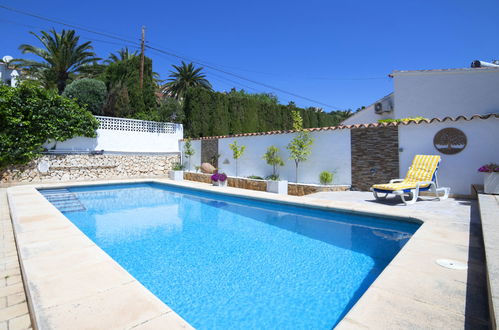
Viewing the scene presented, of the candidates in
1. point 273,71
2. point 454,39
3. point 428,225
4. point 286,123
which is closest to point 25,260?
point 428,225

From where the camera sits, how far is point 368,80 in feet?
83.3

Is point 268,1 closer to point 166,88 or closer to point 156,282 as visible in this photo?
point 156,282

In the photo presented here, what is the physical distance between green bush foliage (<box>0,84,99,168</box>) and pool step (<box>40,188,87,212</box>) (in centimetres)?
251

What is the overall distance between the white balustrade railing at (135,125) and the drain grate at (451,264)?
53.4 feet

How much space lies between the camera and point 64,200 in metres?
10.1

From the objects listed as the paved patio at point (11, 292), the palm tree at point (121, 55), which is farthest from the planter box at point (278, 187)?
the palm tree at point (121, 55)

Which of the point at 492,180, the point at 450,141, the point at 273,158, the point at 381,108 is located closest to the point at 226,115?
the point at 273,158

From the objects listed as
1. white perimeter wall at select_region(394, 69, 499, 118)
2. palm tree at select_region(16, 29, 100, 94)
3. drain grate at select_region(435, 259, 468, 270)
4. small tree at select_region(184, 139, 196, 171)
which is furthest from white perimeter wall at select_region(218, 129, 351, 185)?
palm tree at select_region(16, 29, 100, 94)

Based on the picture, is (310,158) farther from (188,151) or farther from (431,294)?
(188,151)

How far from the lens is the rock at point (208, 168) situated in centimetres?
1473

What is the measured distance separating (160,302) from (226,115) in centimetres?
1710

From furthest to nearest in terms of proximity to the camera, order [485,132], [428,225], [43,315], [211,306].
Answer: [485,132], [428,225], [211,306], [43,315]

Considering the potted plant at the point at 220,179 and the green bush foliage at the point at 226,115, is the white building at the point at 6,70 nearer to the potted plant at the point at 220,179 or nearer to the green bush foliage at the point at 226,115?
the green bush foliage at the point at 226,115

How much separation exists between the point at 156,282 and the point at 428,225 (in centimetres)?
470
